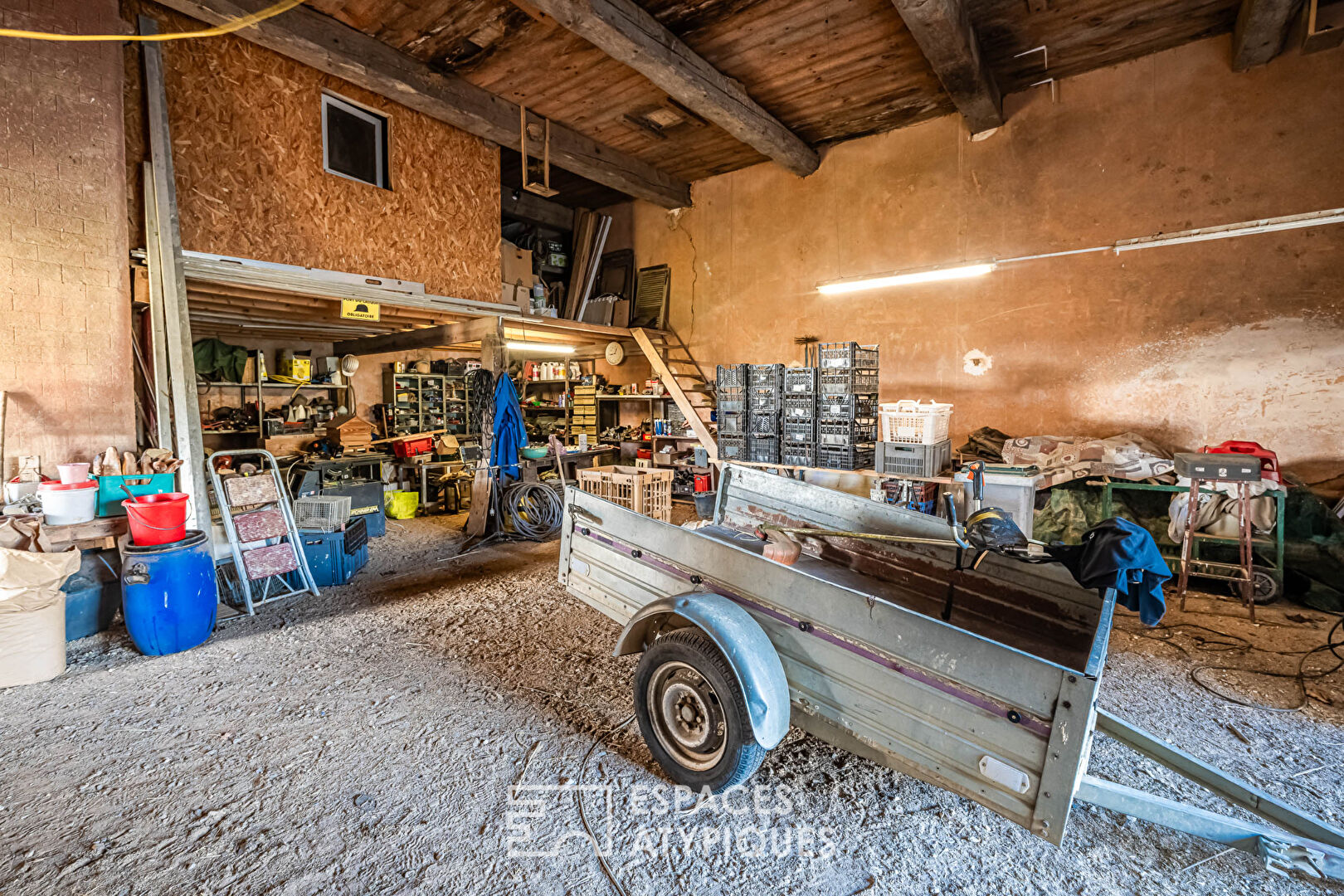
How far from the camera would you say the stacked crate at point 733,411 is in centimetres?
626

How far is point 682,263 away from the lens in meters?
9.14

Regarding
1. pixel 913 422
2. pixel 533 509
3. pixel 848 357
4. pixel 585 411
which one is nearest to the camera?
pixel 913 422

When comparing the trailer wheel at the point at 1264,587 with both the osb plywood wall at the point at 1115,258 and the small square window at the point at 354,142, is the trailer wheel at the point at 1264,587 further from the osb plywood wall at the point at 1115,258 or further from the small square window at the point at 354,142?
the small square window at the point at 354,142

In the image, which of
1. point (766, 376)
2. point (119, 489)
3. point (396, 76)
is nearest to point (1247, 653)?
point (766, 376)

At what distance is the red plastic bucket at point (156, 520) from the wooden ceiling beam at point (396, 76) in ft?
12.1

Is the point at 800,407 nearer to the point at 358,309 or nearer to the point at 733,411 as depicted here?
the point at 733,411

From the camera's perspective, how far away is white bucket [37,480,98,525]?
3467 millimetres

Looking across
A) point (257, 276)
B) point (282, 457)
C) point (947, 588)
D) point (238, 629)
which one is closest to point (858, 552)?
point (947, 588)

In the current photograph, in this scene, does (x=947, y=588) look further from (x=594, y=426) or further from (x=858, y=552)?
(x=594, y=426)

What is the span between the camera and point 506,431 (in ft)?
21.9

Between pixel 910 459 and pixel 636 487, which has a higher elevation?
pixel 910 459

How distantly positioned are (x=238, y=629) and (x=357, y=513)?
2799mm

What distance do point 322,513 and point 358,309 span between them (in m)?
2.09

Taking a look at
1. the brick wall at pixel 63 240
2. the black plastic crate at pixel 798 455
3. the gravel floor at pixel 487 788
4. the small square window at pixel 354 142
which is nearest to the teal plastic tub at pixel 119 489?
the brick wall at pixel 63 240
